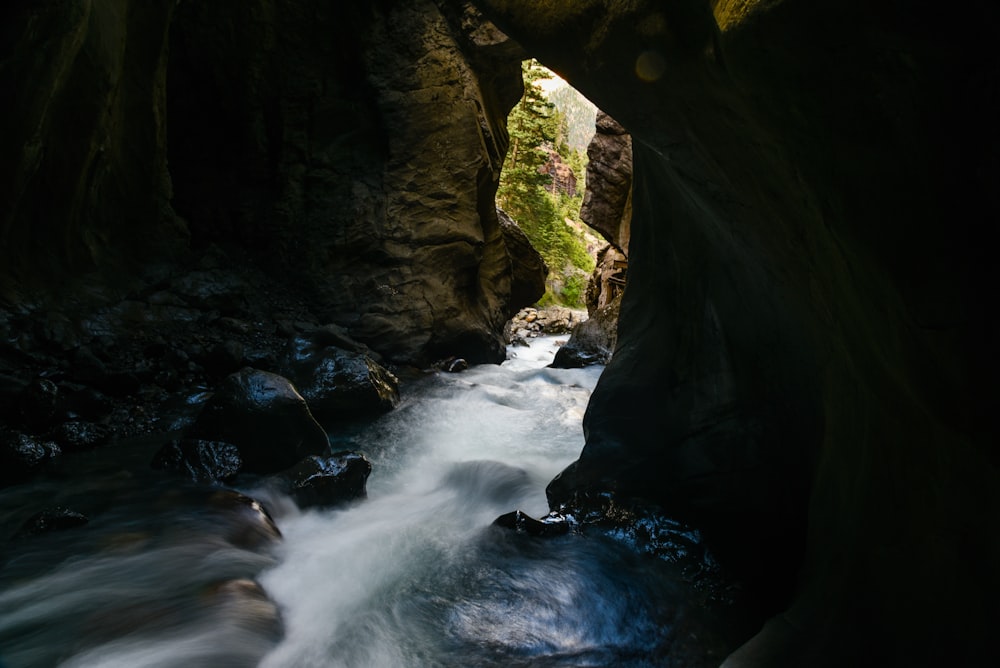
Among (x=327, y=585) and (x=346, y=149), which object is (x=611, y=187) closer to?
(x=346, y=149)

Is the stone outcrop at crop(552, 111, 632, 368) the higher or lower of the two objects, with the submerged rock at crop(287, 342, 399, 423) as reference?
higher

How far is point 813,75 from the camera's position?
171cm

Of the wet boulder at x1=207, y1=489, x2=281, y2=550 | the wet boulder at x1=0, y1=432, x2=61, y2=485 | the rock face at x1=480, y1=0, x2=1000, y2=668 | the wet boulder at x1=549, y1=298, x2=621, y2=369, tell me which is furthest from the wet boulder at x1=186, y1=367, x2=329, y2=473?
the wet boulder at x1=549, y1=298, x2=621, y2=369

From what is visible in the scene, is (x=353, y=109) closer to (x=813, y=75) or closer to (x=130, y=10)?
(x=130, y=10)

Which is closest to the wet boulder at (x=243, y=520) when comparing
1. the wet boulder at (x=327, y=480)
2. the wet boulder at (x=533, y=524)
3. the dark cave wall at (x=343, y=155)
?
the wet boulder at (x=327, y=480)

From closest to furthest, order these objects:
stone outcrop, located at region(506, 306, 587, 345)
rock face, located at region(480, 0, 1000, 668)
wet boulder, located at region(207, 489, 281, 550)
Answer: rock face, located at region(480, 0, 1000, 668) < wet boulder, located at region(207, 489, 281, 550) < stone outcrop, located at region(506, 306, 587, 345)

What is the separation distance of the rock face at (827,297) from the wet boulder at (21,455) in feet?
16.4

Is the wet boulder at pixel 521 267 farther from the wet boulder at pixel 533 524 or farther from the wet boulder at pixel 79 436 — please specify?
the wet boulder at pixel 533 524

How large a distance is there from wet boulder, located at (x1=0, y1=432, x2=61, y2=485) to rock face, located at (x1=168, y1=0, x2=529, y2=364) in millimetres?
5197

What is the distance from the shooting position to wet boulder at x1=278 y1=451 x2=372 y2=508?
16.3ft

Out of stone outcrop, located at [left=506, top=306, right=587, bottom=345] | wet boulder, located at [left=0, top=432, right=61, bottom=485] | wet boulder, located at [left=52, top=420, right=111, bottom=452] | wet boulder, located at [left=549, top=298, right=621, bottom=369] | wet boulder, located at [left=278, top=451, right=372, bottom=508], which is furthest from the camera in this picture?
stone outcrop, located at [left=506, top=306, right=587, bottom=345]

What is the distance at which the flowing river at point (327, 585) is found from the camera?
2992 millimetres

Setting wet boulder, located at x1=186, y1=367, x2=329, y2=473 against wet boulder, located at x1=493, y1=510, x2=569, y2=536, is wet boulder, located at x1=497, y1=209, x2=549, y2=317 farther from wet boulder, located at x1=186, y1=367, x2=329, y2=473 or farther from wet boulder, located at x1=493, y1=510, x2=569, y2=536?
wet boulder, located at x1=493, y1=510, x2=569, y2=536

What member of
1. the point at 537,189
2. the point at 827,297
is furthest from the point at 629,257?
the point at 537,189
